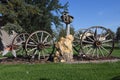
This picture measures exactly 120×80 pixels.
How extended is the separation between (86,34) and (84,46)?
2.22 ft

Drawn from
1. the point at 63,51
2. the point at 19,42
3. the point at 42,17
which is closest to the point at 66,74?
the point at 63,51

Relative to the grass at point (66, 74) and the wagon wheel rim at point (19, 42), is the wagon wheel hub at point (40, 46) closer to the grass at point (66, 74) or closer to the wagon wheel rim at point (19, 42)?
the wagon wheel rim at point (19, 42)

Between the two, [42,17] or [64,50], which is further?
[42,17]

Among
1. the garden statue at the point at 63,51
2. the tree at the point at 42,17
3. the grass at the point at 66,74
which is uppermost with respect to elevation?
the tree at the point at 42,17

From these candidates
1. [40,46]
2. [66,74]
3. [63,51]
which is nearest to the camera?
[66,74]

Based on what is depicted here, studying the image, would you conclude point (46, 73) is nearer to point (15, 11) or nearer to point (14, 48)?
point (14, 48)

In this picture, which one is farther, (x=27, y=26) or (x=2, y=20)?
(x=27, y=26)

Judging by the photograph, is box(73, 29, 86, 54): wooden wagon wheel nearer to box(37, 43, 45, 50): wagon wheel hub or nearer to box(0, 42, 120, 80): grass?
box(37, 43, 45, 50): wagon wheel hub

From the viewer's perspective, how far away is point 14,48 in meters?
20.9

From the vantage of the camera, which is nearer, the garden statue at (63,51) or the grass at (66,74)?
the grass at (66,74)

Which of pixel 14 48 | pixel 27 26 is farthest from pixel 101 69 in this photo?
pixel 27 26

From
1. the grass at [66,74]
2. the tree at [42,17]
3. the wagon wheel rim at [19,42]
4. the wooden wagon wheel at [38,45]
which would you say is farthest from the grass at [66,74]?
the tree at [42,17]

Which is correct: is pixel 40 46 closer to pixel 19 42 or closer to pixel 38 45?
pixel 38 45

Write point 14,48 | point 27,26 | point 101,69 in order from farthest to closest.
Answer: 1. point 27,26
2. point 14,48
3. point 101,69
